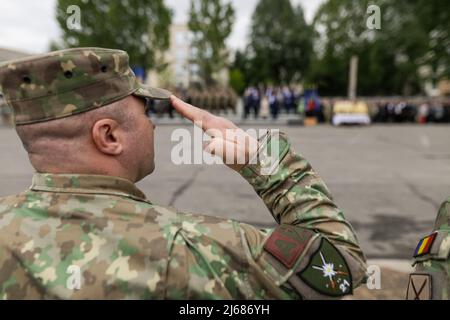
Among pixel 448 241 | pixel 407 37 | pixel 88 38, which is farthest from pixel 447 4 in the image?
pixel 448 241

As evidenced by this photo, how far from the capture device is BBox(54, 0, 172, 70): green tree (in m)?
36.0

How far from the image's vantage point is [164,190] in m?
6.86

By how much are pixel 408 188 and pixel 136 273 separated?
262 inches

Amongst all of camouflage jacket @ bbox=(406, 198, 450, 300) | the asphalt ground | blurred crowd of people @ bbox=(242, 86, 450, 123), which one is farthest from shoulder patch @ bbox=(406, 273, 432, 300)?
blurred crowd of people @ bbox=(242, 86, 450, 123)

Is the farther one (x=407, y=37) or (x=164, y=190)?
(x=407, y=37)

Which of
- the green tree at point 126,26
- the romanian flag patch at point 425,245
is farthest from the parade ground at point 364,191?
the green tree at point 126,26

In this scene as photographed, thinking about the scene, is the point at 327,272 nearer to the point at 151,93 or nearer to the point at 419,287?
the point at 419,287

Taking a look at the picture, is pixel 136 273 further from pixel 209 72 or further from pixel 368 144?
pixel 209 72

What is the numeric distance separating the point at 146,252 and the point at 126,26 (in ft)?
124

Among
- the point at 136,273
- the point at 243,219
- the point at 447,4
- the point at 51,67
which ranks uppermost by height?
the point at 447,4

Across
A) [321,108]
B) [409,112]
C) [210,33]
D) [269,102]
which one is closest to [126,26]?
[210,33]

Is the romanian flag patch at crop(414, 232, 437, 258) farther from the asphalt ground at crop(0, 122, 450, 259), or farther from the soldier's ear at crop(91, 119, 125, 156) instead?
the asphalt ground at crop(0, 122, 450, 259)

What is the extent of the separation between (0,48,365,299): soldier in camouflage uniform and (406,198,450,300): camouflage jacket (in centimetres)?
25

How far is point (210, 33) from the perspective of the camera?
42125mm
